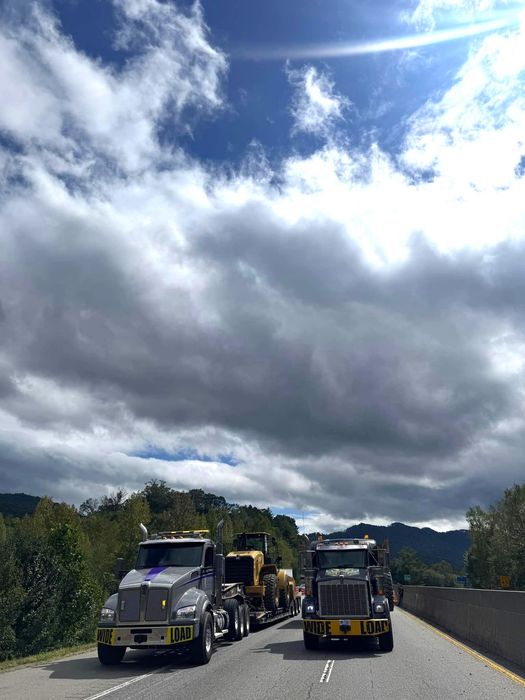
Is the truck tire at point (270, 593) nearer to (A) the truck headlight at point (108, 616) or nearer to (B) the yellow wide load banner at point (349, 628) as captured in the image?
(B) the yellow wide load banner at point (349, 628)

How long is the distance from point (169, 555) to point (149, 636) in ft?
9.35

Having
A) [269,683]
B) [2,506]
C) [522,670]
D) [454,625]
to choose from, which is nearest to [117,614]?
[269,683]

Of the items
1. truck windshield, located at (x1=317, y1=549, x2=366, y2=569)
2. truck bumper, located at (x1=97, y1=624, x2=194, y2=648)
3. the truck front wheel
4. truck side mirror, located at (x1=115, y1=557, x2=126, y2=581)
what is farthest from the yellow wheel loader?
truck bumper, located at (x1=97, y1=624, x2=194, y2=648)

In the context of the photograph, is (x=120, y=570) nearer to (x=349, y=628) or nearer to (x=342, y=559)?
(x=349, y=628)

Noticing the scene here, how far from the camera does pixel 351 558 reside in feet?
60.5

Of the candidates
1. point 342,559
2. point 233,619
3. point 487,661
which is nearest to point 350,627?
point 342,559

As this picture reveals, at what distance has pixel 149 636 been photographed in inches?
559

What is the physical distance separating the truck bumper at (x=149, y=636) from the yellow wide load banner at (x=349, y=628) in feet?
13.0

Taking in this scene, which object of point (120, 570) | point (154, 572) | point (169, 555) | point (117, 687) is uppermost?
point (169, 555)

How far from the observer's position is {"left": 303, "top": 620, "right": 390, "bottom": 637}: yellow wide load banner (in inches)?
645

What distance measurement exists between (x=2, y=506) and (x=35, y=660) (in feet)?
417

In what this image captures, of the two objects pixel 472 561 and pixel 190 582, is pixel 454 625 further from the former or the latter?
pixel 472 561

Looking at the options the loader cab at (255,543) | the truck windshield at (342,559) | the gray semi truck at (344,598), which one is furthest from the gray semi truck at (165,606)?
the loader cab at (255,543)

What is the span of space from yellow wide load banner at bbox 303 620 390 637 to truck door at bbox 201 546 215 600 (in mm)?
2824
